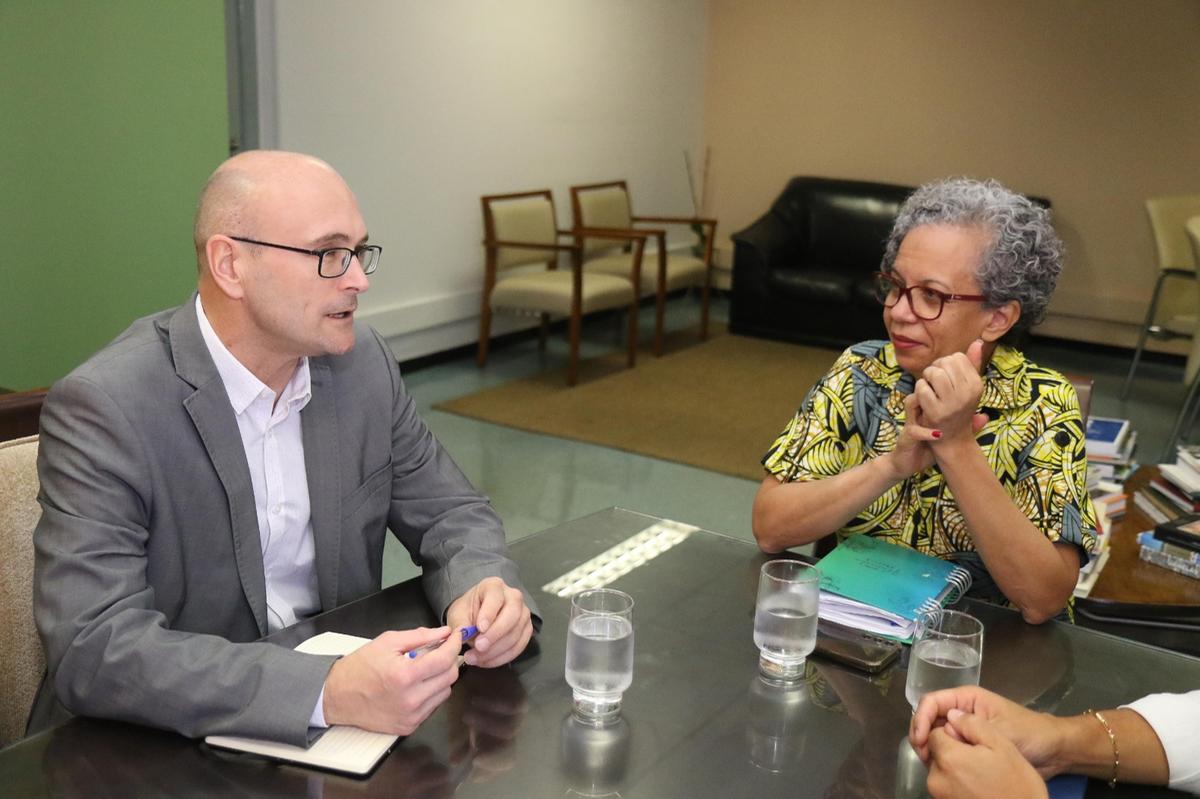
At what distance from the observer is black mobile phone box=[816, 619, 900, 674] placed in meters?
1.42

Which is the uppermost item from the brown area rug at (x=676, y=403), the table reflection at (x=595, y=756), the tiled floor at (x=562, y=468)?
the table reflection at (x=595, y=756)

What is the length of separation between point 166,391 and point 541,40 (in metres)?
5.16

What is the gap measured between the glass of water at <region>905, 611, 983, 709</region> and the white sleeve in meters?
0.20

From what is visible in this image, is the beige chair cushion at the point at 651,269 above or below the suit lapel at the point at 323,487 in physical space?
below

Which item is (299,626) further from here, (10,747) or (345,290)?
(345,290)

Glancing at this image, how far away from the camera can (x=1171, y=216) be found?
572 cm

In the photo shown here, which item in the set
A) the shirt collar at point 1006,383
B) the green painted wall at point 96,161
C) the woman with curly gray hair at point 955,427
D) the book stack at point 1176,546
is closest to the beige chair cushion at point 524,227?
the green painted wall at point 96,161

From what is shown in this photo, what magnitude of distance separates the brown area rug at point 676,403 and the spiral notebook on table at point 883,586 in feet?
9.06

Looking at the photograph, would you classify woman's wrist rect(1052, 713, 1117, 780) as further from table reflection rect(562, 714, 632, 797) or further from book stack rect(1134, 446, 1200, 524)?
book stack rect(1134, 446, 1200, 524)

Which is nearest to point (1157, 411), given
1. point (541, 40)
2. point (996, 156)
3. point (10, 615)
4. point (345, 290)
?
point (996, 156)

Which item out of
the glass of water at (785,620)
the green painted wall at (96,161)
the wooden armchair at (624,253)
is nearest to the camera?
the glass of water at (785,620)

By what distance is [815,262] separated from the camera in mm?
7336

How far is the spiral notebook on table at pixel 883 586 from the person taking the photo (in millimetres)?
1495

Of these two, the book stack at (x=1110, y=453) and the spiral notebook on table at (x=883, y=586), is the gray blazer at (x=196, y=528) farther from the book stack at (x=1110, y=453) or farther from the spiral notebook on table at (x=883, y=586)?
the book stack at (x=1110, y=453)
